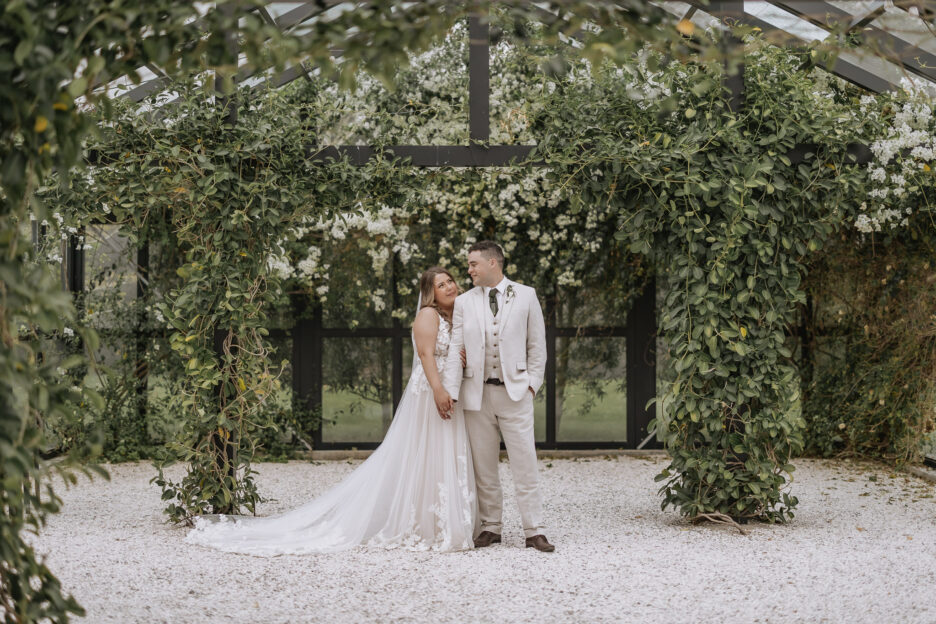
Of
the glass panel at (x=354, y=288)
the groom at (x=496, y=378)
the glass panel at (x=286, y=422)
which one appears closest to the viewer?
the groom at (x=496, y=378)

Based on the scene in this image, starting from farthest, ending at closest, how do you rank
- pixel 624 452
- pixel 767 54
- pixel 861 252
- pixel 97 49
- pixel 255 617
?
pixel 624 452, pixel 861 252, pixel 767 54, pixel 255 617, pixel 97 49

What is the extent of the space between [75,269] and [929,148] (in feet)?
23.6

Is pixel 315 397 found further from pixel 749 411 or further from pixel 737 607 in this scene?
pixel 737 607

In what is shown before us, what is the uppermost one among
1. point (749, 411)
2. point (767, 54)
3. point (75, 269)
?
point (767, 54)

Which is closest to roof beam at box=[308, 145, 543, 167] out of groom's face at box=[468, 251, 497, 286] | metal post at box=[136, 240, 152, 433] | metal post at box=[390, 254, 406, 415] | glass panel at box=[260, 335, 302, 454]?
groom's face at box=[468, 251, 497, 286]

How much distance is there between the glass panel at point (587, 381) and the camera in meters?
8.20

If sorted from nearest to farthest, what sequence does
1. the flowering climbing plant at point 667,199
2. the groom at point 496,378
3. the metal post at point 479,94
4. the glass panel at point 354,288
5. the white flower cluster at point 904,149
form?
1. the groom at point 496,378
2. the flowering climbing plant at point 667,199
3. the white flower cluster at point 904,149
4. the metal post at point 479,94
5. the glass panel at point 354,288

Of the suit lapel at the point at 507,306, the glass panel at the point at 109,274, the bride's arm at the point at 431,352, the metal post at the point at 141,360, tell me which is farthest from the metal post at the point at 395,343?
the suit lapel at the point at 507,306

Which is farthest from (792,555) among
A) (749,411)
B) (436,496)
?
(436,496)

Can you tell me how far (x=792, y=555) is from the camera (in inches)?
175

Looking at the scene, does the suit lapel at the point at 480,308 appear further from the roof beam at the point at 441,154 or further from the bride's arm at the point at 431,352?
the roof beam at the point at 441,154

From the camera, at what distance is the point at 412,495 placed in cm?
469

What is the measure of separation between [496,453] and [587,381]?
11.9ft

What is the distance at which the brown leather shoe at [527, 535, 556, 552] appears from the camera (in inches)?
180
